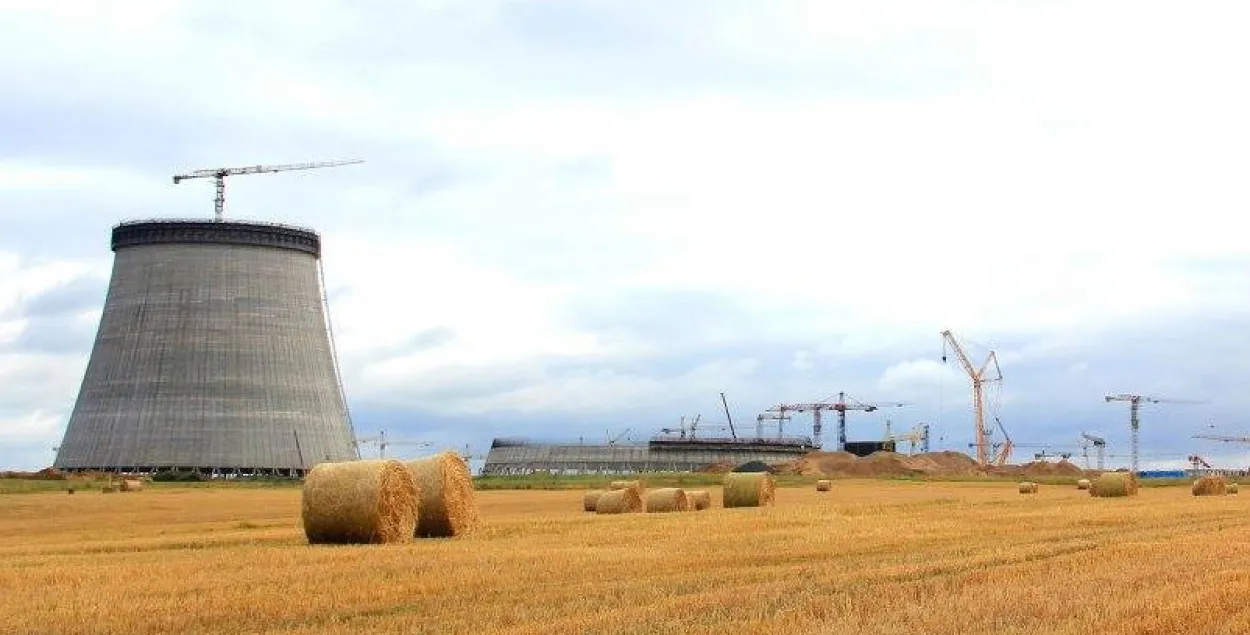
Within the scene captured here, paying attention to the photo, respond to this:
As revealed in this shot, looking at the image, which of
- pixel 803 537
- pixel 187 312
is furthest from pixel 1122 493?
pixel 187 312

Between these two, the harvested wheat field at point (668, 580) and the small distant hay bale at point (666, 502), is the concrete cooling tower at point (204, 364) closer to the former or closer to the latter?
the small distant hay bale at point (666, 502)

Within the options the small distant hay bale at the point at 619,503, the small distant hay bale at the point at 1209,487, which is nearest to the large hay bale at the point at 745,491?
the small distant hay bale at the point at 619,503

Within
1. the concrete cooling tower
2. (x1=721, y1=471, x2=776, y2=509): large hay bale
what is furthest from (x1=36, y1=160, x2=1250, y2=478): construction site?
(x1=721, y1=471, x2=776, y2=509): large hay bale

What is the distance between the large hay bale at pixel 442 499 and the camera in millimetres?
27031

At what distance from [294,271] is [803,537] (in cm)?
6844

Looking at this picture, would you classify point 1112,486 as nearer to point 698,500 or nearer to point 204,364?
point 698,500

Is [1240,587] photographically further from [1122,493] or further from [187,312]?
[187,312]

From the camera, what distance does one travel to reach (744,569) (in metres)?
17.9

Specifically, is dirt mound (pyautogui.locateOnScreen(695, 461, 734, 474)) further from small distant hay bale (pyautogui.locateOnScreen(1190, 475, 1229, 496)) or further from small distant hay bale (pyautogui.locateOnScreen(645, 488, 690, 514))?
small distant hay bale (pyautogui.locateOnScreen(645, 488, 690, 514))

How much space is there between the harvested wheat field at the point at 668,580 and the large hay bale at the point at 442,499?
0.57 m

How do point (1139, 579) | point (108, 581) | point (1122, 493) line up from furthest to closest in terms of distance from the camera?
point (1122, 493) → point (108, 581) → point (1139, 579)

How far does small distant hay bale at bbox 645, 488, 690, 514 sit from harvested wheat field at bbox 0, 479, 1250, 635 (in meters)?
7.96

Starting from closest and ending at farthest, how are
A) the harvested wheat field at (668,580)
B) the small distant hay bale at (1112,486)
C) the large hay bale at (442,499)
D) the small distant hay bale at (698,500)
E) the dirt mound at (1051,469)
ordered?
the harvested wheat field at (668,580), the large hay bale at (442,499), the small distant hay bale at (698,500), the small distant hay bale at (1112,486), the dirt mound at (1051,469)

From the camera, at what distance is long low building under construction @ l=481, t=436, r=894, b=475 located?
154375 mm
